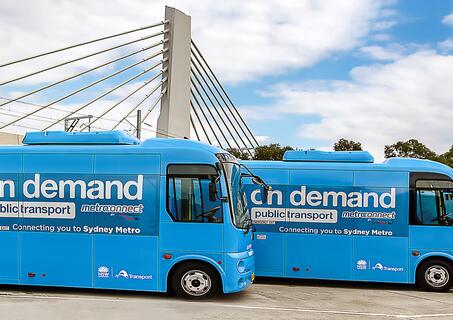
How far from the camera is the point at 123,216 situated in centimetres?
976

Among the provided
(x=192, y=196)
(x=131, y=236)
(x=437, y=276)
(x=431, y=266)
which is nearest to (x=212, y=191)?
(x=192, y=196)

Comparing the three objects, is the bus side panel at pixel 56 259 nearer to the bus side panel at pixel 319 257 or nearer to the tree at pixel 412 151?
the bus side panel at pixel 319 257

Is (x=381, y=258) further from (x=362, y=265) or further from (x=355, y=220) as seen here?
(x=355, y=220)

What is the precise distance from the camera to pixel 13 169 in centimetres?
1024

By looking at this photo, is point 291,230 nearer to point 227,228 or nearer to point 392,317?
point 227,228

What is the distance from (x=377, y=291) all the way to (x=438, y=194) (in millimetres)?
2312

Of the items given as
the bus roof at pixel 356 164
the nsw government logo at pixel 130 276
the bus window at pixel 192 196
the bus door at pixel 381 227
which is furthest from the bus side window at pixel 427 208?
the nsw government logo at pixel 130 276

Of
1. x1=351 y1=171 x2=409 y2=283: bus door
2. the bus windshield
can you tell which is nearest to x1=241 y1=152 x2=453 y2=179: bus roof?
x1=351 y1=171 x2=409 y2=283: bus door

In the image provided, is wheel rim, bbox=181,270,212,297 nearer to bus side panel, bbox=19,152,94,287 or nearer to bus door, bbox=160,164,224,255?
bus door, bbox=160,164,224,255

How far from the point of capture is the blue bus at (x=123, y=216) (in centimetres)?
940

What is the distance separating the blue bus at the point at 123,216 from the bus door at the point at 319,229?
202cm

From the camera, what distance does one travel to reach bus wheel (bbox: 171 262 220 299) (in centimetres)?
939

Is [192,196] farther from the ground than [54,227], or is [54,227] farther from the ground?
[192,196]

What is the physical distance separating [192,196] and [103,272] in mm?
2050
